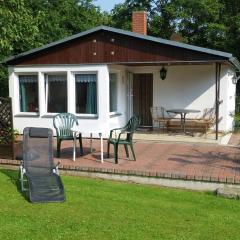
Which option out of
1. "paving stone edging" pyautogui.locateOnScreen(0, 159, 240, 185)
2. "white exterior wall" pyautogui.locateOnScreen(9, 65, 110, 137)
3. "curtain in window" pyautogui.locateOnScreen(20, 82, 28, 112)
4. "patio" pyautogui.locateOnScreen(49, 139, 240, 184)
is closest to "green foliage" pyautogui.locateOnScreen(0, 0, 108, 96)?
"white exterior wall" pyautogui.locateOnScreen(9, 65, 110, 137)

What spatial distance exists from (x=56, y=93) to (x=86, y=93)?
3.80ft

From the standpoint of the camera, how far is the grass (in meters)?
5.50

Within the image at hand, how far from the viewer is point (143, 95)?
624 inches

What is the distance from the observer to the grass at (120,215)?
5.50 meters

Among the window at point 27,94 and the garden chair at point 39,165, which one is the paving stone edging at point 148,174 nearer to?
the garden chair at point 39,165

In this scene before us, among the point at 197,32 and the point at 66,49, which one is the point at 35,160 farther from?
the point at 197,32

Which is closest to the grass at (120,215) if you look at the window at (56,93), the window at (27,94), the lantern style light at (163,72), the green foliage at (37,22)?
the green foliage at (37,22)

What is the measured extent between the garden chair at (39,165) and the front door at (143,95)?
7808 millimetres

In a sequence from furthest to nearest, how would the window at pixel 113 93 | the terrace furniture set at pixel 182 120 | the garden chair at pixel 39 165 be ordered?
the window at pixel 113 93 → the terrace furniture set at pixel 182 120 → the garden chair at pixel 39 165

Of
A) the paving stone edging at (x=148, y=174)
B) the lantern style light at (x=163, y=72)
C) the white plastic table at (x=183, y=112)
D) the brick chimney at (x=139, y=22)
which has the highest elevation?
the brick chimney at (x=139, y=22)

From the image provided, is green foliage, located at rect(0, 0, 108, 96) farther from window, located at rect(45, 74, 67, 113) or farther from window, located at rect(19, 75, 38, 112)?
window, located at rect(45, 74, 67, 113)

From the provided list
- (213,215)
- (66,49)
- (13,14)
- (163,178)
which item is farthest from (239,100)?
(213,215)

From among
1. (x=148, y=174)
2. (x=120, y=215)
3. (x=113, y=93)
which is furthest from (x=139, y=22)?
Result: (x=120, y=215)

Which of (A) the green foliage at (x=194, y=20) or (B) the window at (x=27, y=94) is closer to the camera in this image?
(B) the window at (x=27, y=94)
